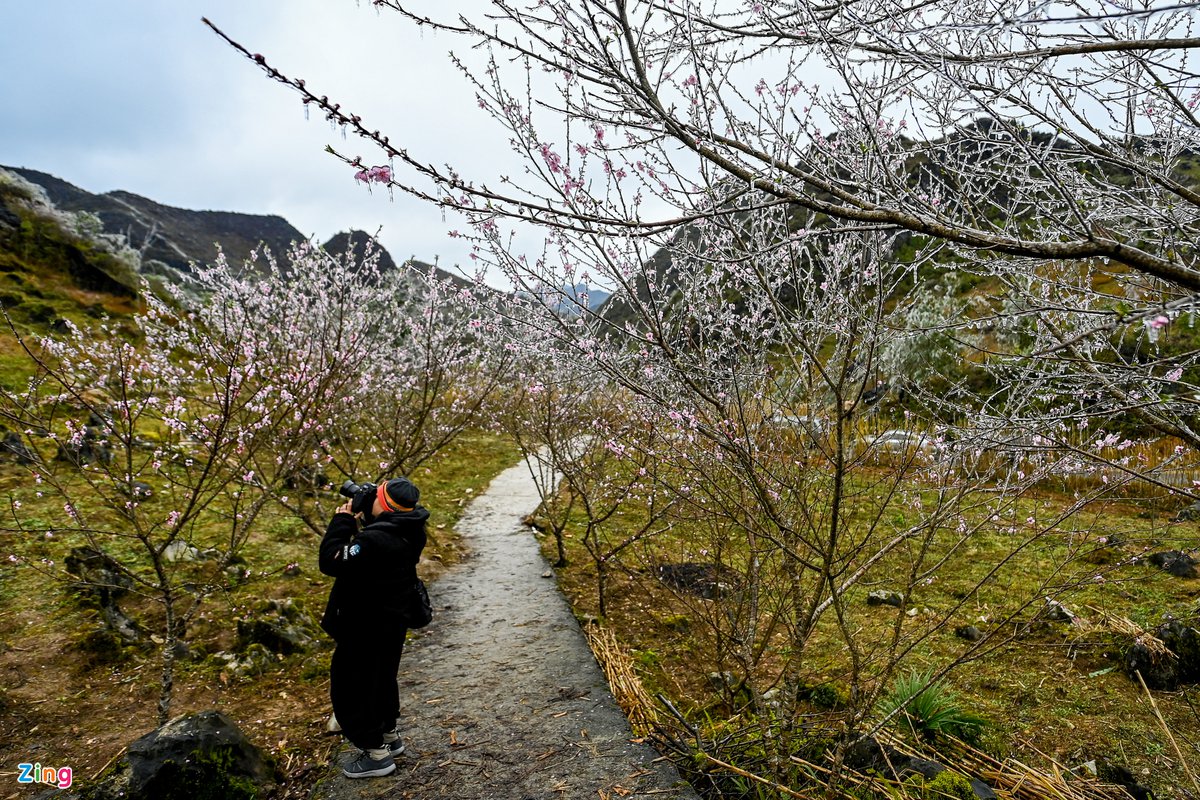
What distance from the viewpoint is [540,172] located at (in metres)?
2.11

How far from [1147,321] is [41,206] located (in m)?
25.4

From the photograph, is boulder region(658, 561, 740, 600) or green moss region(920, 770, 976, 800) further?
boulder region(658, 561, 740, 600)

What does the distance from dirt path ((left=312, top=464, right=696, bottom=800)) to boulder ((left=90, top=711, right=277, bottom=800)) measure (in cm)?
42

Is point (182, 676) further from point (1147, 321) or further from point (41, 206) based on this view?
point (41, 206)

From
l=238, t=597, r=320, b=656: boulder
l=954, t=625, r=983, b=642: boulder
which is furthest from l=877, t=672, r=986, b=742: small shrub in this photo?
l=238, t=597, r=320, b=656: boulder

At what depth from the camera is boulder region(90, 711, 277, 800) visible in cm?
279

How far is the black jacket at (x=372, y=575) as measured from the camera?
3.39 m

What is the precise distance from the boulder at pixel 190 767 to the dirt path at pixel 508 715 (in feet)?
1.38

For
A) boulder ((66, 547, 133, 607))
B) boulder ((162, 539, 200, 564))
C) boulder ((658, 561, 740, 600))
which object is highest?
boulder ((658, 561, 740, 600))

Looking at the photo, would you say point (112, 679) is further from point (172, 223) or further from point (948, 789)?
point (172, 223)

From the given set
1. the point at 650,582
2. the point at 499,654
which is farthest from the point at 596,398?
the point at 499,654

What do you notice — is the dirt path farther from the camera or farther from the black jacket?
the camera

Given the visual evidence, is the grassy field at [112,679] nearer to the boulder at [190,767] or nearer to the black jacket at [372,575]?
the boulder at [190,767]

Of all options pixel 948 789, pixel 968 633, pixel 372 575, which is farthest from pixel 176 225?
pixel 948 789
